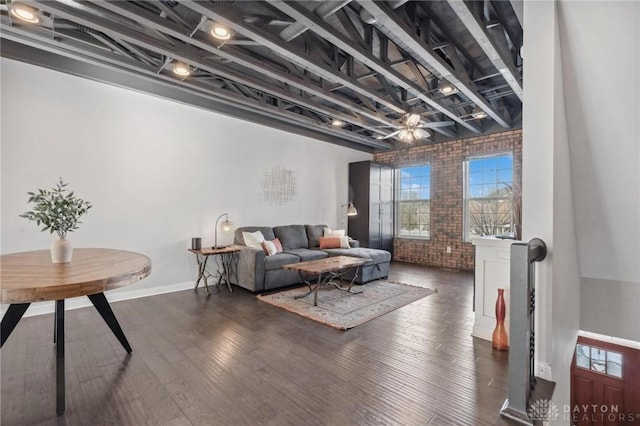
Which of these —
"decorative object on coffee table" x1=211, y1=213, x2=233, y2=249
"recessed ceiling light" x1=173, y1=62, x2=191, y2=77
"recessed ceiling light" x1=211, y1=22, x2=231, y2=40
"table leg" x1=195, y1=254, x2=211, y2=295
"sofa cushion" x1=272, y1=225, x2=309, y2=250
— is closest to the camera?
"recessed ceiling light" x1=211, y1=22, x2=231, y2=40

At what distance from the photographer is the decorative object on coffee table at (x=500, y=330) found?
8.18 feet

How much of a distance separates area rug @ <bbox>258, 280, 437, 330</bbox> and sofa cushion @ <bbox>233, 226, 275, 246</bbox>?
1132mm

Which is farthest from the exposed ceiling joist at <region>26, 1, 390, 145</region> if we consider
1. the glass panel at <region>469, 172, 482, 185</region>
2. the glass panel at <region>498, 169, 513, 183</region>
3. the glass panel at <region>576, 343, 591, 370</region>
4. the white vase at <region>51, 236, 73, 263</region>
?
the glass panel at <region>576, 343, 591, 370</region>

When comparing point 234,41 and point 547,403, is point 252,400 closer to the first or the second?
point 547,403

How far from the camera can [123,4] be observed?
7.50ft

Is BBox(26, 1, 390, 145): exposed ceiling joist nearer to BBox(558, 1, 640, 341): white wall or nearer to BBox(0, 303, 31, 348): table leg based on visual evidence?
BBox(0, 303, 31, 348): table leg

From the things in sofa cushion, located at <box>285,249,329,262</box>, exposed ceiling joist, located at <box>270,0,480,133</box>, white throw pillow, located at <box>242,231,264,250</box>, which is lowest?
sofa cushion, located at <box>285,249,329,262</box>

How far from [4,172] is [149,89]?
73.1 inches

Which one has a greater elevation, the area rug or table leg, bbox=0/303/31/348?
table leg, bbox=0/303/31/348

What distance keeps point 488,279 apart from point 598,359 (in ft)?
6.15

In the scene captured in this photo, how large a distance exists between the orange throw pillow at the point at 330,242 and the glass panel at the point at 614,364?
3.79 metres

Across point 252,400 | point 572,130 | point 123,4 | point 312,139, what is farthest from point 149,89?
point 572,130

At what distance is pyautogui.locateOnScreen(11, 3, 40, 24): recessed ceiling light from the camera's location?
2.25 meters

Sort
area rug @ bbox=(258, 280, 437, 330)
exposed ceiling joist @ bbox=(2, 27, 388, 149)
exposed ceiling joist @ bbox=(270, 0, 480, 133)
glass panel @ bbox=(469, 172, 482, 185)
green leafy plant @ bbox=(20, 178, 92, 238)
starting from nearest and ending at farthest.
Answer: green leafy plant @ bbox=(20, 178, 92, 238) → exposed ceiling joist @ bbox=(270, 0, 480, 133) → exposed ceiling joist @ bbox=(2, 27, 388, 149) → area rug @ bbox=(258, 280, 437, 330) → glass panel @ bbox=(469, 172, 482, 185)
